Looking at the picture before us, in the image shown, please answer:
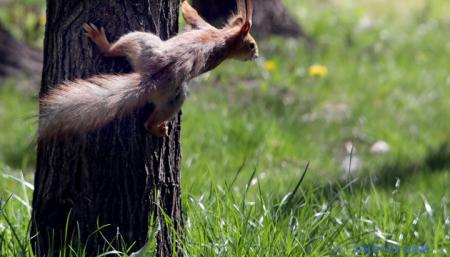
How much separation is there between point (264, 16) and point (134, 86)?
16.7ft

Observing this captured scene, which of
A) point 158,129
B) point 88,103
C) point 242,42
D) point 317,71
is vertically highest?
point 242,42

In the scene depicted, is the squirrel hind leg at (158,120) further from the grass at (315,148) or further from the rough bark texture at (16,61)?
the rough bark texture at (16,61)

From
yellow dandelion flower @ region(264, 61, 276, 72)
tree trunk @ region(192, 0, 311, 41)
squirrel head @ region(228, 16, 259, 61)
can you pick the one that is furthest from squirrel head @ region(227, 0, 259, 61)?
tree trunk @ region(192, 0, 311, 41)

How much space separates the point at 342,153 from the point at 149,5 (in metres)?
3.23

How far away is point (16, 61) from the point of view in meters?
7.14

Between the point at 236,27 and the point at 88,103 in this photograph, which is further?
the point at 236,27

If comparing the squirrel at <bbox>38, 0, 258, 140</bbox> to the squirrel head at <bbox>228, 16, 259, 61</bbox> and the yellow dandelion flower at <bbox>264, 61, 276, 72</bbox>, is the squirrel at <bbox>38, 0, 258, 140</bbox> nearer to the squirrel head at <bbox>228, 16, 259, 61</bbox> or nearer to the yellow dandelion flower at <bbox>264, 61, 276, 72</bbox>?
the squirrel head at <bbox>228, 16, 259, 61</bbox>

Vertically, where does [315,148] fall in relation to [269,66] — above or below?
below

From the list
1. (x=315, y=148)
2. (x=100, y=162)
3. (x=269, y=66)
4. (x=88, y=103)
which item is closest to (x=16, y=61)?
(x=269, y=66)

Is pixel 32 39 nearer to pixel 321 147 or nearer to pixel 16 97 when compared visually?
pixel 16 97

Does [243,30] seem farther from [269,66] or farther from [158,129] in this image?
[269,66]

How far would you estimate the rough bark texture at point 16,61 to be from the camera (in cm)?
705

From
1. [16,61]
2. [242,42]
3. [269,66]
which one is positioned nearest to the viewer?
[242,42]

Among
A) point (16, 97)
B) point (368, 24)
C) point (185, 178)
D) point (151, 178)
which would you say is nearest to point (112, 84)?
point (151, 178)
